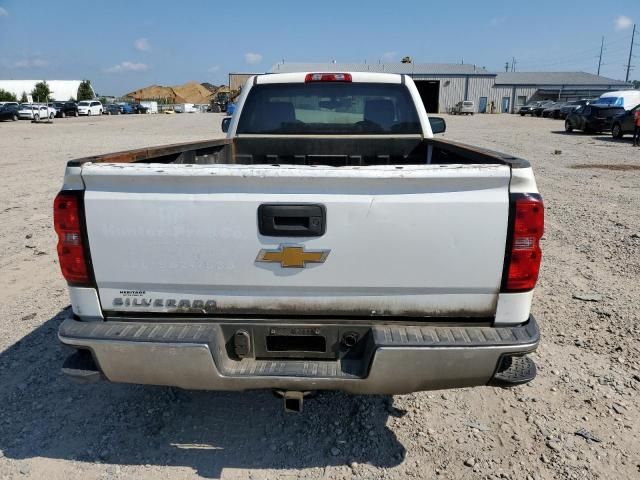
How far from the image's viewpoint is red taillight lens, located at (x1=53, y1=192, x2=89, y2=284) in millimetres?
2244

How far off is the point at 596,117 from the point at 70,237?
1079 inches

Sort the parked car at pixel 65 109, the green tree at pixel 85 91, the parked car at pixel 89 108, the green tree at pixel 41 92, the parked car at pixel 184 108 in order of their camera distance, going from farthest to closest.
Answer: the green tree at pixel 85 91 → the green tree at pixel 41 92 → the parked car at pixel 184 108 → the parked car at pixel 89 108 → the parked car at pixel 65 109

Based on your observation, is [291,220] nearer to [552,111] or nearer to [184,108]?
[552,111]

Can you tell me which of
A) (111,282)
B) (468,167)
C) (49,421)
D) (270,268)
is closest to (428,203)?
(468,167)

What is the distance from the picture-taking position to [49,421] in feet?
10.1

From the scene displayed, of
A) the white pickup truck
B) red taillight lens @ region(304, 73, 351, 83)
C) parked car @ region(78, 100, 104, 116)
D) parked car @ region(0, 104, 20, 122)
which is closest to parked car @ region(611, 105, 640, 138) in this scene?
red taillight lens @ region(304, 73, 351, 83)

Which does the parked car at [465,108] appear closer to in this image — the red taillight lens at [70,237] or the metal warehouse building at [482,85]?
the metal warehouse building at [482,85]

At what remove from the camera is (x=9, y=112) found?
1642 inches

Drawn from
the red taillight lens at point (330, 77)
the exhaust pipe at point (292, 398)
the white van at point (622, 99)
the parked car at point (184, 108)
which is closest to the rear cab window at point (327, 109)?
the red taillight lens at point (330, 77)

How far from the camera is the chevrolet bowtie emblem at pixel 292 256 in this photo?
7.38 feet

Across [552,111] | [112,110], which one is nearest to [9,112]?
[112,110]

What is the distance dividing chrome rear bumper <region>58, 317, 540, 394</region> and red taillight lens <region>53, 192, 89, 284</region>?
266 millimetres

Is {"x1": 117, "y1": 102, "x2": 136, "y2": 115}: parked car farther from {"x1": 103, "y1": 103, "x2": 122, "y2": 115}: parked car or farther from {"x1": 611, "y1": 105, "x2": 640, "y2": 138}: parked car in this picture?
{"x1": 611, "y1": 105, "x2": 640, "y2": 138}: parked car

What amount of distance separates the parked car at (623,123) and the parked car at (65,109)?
51.7 meters
